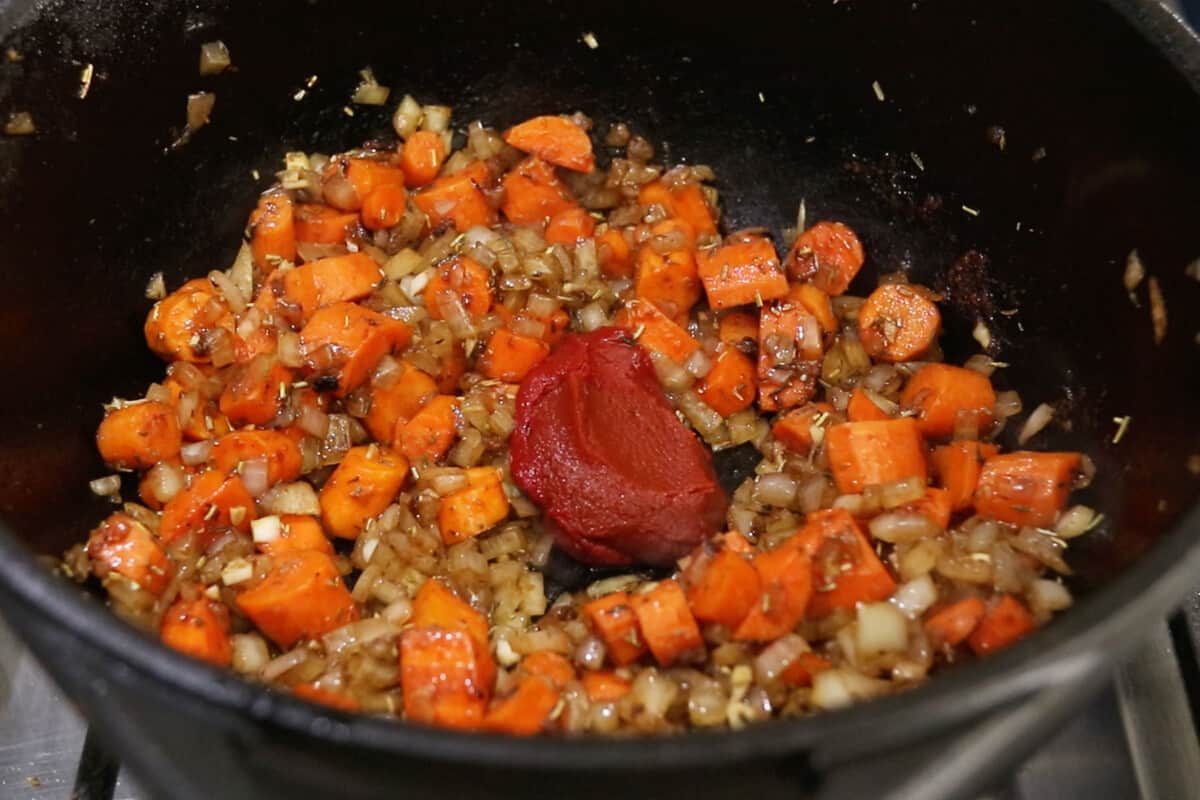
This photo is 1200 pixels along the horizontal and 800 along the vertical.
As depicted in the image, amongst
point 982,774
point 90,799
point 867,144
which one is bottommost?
point 90,799

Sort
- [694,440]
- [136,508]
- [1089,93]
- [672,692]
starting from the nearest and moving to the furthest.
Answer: [672,692]
[1089,93]
[136,508]
[694,440]

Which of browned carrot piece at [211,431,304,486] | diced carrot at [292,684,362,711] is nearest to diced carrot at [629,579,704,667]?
diced carrot at [292,684,362,711]

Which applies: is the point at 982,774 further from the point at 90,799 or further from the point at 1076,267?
the point at 90,799

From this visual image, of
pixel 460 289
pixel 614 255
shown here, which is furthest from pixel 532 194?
pixel 460 289

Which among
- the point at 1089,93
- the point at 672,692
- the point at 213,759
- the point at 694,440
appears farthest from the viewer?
the point at 694,440

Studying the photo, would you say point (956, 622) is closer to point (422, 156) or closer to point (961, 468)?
point (961, 468)

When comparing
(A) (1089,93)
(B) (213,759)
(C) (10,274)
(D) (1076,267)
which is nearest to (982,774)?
(B) (213,759)

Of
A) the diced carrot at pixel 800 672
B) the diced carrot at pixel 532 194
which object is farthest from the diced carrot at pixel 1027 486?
the diced carrot at pixel 532 194
